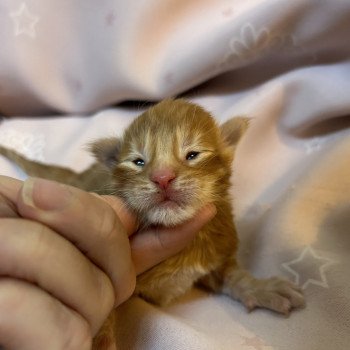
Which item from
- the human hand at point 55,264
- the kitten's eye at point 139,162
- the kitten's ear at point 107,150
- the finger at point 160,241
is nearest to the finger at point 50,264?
the human hand at point 55,264

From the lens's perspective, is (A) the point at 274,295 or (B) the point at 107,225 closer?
(B) the point at 107,225

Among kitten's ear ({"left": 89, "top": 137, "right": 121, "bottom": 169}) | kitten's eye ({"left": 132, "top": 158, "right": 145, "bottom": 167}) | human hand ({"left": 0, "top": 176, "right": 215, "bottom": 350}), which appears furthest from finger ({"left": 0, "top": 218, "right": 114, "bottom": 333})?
kitten's ear ({"left": 89, "top": 137, "right": 121, "bottom": 169})

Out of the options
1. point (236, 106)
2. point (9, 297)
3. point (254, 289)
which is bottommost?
point (254, 289)

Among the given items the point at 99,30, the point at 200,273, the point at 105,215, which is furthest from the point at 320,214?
the point at 99,30

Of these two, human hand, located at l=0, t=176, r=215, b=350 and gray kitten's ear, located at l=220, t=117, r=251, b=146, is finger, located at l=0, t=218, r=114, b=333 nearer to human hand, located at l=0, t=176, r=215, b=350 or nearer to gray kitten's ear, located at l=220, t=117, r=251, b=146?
human hand, located at l=0, t=176, r=215, b=350

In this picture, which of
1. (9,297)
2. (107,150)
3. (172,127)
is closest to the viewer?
(9,297)

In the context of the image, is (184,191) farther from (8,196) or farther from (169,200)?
(8,196)

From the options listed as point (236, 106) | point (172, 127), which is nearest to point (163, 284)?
point (172, 127)

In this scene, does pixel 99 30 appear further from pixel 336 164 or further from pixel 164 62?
pixel 336 164
